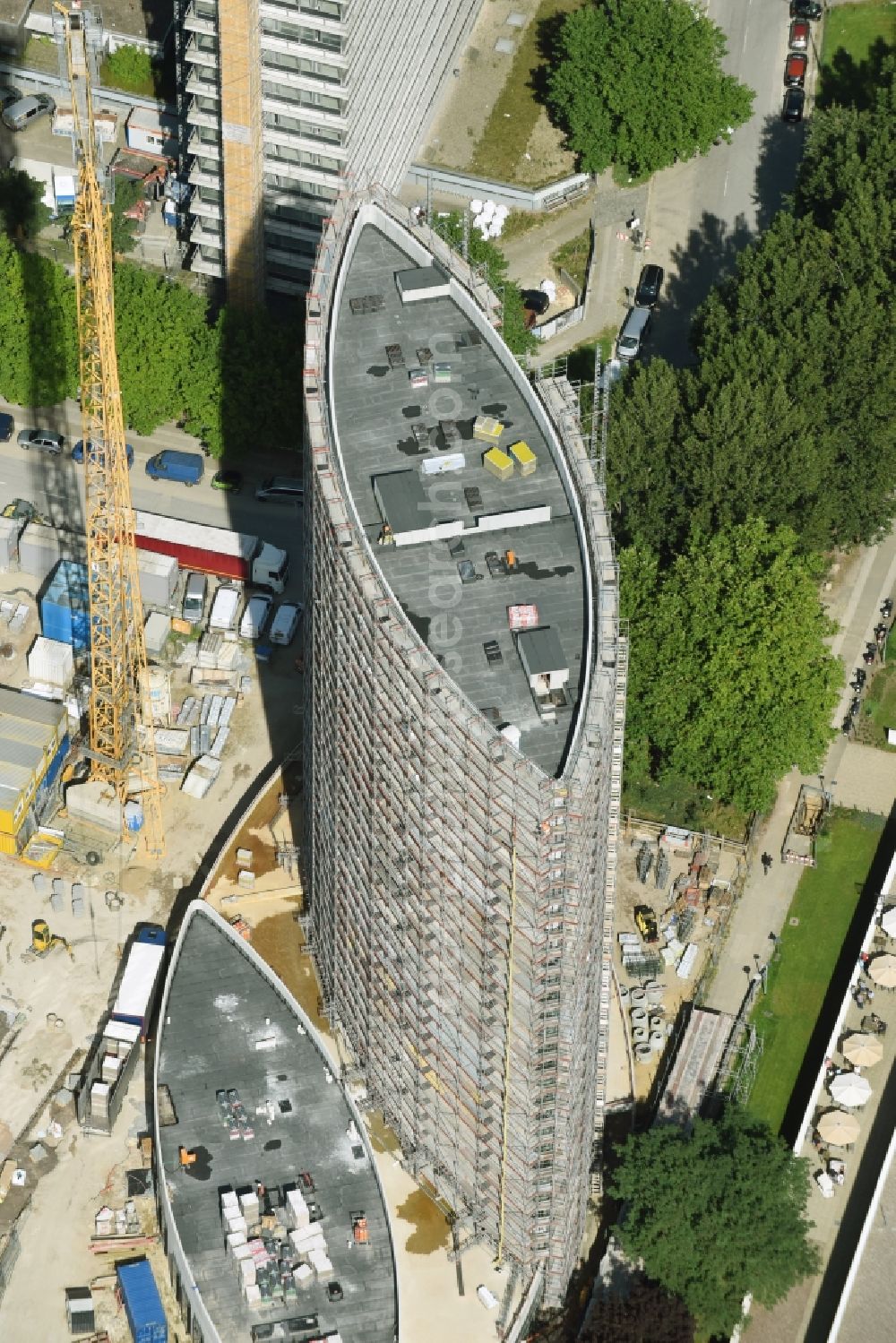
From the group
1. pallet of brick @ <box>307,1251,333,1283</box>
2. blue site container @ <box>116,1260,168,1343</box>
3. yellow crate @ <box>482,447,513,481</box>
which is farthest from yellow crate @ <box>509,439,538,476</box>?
blue site container @ <box>116,1260,168,1343</box>

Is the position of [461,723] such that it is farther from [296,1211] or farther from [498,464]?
[296,1211]

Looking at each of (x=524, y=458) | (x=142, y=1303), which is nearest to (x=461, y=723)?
(x=524, y=458)

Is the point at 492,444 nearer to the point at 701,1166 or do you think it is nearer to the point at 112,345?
the point at 112,345

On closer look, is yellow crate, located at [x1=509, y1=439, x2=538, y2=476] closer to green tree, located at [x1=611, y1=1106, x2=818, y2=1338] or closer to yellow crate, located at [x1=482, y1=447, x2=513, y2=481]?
yellow crate, located at [x1=482, y1=447, x2=513, y2=481]

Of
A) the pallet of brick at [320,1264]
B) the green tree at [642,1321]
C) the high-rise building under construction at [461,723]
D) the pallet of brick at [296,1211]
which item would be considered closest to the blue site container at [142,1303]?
the pallet of brick at [296,1211]

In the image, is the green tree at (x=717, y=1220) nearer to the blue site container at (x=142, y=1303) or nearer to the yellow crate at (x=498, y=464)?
the blue site container at (x=142, y=1303)

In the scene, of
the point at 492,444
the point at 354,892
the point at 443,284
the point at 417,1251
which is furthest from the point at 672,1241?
the point at 443,284
